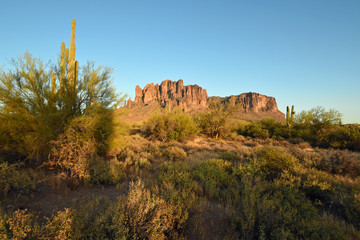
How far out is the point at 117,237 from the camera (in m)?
2.22

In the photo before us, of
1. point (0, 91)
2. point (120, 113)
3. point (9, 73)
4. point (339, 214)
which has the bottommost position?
point (339, 214)

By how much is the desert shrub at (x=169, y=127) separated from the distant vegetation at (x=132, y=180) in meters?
6.18

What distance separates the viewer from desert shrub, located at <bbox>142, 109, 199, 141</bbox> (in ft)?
54.9

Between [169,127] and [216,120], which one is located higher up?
[216,120]

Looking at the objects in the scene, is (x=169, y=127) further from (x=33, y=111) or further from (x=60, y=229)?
(x=60, y=229)

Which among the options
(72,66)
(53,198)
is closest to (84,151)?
(53,198)

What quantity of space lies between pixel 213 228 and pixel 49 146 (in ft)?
24.1

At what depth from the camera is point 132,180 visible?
13.6 ft

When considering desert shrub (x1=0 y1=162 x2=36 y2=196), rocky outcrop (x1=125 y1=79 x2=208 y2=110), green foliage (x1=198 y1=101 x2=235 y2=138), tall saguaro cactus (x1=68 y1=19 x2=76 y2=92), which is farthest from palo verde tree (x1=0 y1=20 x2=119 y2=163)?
rocky outcrop (x1=125 y1=79 x2=208 y2=110)

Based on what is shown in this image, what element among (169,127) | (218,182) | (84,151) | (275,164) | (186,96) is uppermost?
(186,96)

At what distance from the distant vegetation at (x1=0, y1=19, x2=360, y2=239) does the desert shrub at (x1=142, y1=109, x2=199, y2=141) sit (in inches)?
243

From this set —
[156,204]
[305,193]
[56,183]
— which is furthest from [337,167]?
[56,183]

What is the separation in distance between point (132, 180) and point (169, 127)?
13038 millimetres

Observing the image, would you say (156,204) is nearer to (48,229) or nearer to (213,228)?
(213,228)
